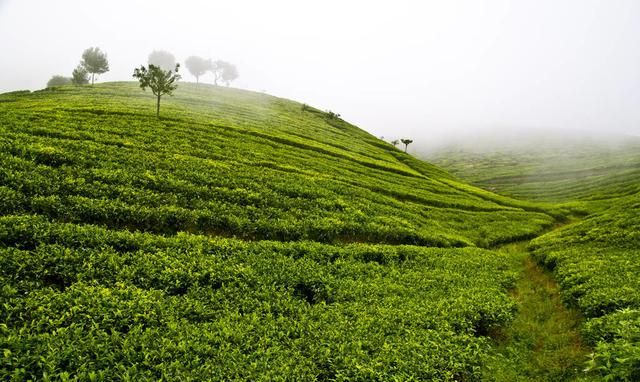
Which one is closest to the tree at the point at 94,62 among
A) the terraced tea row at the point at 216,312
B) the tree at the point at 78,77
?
the tree at the point at 78,77

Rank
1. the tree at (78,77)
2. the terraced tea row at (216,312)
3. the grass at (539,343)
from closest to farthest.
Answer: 1. the terraced tea row at (216,312)
2. the grass at (539,343)
3. the tree at (78,77)

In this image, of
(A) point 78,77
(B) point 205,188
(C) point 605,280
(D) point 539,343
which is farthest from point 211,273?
(A) point 78,77

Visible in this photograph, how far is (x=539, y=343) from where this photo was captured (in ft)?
63.4

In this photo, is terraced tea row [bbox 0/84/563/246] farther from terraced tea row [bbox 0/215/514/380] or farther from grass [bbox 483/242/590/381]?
grass [bbox 483/242/590/381]

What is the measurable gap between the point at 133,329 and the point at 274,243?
12429mm

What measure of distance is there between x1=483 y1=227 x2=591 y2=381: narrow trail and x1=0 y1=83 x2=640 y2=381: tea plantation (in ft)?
2.67

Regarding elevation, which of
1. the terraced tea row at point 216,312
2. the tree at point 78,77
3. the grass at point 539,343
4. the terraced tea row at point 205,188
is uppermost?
the tree at point 78,77

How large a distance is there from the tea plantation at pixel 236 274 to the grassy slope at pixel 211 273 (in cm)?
10

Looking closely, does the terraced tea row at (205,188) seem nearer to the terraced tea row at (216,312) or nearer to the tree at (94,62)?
the terraced tea row at (216,312)

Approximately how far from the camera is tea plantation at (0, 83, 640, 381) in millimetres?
13406

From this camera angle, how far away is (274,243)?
25.5 meters

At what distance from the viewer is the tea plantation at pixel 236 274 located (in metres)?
13.4

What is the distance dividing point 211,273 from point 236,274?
4.76ft

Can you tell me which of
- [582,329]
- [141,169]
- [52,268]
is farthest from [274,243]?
[582,329]
